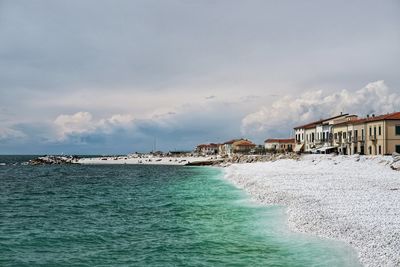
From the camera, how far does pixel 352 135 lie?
7688 cm

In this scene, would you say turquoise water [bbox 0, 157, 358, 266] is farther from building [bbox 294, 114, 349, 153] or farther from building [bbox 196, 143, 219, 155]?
building [bbox 196, 143, 219, 155]

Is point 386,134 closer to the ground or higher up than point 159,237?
higher up

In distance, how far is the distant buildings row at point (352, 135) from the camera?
6519 cm

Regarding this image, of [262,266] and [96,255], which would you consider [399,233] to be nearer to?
[262,266]

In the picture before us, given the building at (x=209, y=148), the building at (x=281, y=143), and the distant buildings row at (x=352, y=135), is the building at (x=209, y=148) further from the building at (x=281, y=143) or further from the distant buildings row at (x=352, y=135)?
the distant buildings row at (x=352, y=135)

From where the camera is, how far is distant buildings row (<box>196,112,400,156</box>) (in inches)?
2566

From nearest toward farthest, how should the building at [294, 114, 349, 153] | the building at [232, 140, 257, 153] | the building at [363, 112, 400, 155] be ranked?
the building at [363, 112, 400, 155], the building at [294, 114, 349, 153], the building at [232, 140, 257, 153]

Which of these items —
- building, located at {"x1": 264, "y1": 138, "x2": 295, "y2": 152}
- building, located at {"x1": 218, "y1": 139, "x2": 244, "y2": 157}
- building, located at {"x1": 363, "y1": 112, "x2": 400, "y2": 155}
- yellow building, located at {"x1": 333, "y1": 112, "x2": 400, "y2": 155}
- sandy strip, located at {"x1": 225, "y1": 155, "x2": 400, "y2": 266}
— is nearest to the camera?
sandy strip, located at {"x1": 225, "y1": 155, "x2": 400, "y2": 266}

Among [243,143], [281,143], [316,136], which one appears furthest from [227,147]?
[316,136]

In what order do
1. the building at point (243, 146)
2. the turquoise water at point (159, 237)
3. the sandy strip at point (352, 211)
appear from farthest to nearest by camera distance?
the building at point (243, 146), the turquoise water at point (159, 237), the sandy strip at point (352, 211)

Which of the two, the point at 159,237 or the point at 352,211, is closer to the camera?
the point at 159,237

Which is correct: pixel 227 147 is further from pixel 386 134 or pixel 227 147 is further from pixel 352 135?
pixel 386 134

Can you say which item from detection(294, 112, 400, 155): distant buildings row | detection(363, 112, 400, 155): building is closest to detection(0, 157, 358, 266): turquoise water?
detection(363, 112, 400, 155): building

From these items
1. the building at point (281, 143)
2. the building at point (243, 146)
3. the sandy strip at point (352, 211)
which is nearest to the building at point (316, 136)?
the building at point (281, 143)
